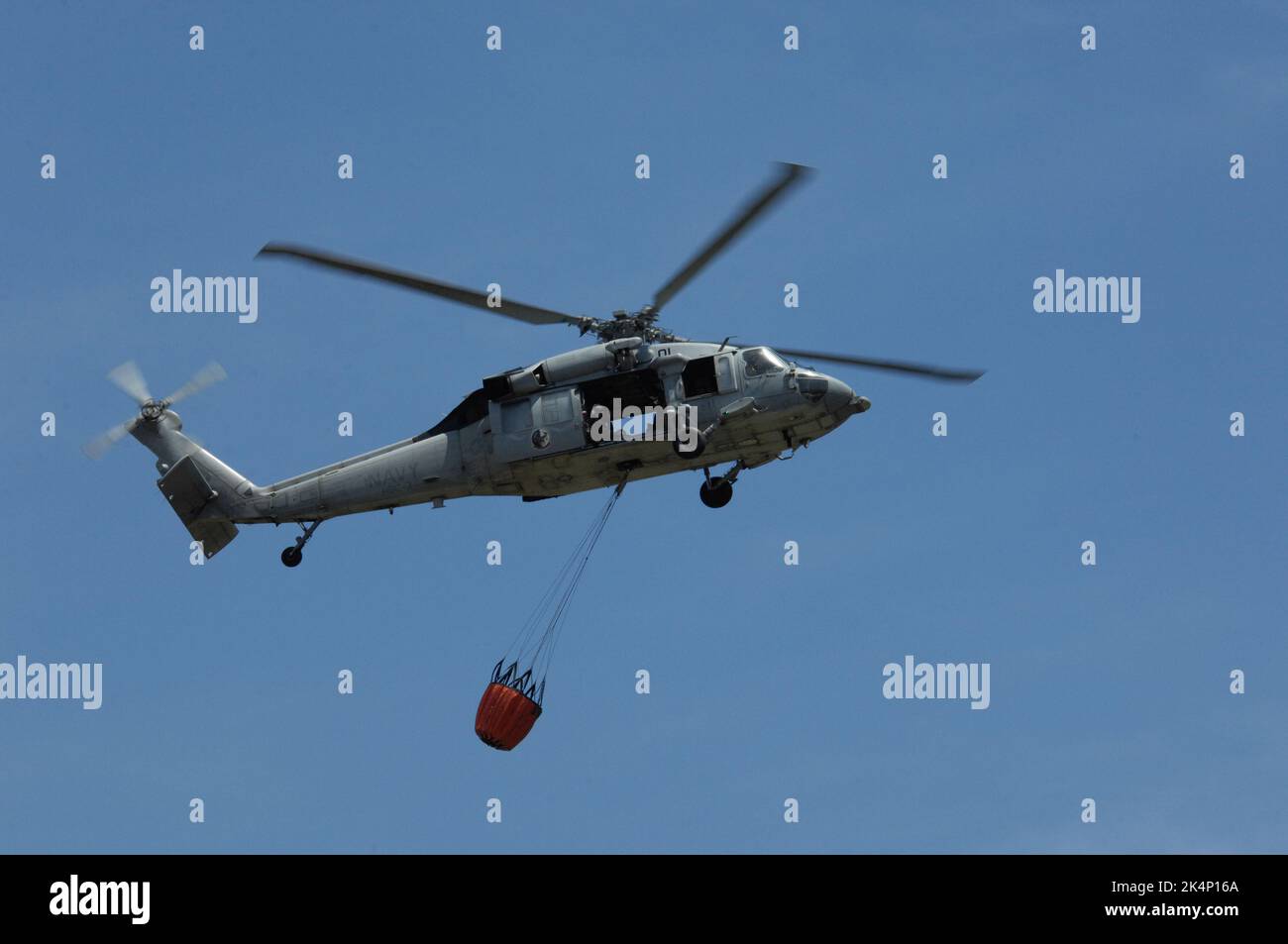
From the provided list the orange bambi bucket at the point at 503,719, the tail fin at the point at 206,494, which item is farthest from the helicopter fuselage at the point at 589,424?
the orange bambi bucket at the point at 503,719

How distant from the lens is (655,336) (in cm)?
4594

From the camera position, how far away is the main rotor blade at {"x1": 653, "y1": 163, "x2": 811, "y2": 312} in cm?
4169

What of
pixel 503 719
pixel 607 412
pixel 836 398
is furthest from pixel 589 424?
pixel 503 719

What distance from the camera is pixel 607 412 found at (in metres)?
45.2

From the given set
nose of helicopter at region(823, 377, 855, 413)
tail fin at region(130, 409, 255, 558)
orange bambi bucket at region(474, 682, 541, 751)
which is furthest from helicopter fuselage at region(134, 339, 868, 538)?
orange bambi bucket at region(474, 682, 541, 751)

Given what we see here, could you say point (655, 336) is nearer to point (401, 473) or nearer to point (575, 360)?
point (575, 360)

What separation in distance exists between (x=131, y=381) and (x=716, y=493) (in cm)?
1481

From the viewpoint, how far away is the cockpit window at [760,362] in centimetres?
4475

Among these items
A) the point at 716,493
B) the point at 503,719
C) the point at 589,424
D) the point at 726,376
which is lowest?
the point at 503,719

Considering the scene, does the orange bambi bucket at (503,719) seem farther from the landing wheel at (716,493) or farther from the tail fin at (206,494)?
the tail fin at (206,494)

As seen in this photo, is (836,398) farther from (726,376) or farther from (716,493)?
(716,493)

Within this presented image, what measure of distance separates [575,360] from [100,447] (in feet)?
39.0

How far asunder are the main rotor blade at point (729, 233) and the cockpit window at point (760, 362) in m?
1.89

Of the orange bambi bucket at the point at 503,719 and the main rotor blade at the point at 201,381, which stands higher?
the main rotor blade at the point at 201,381
